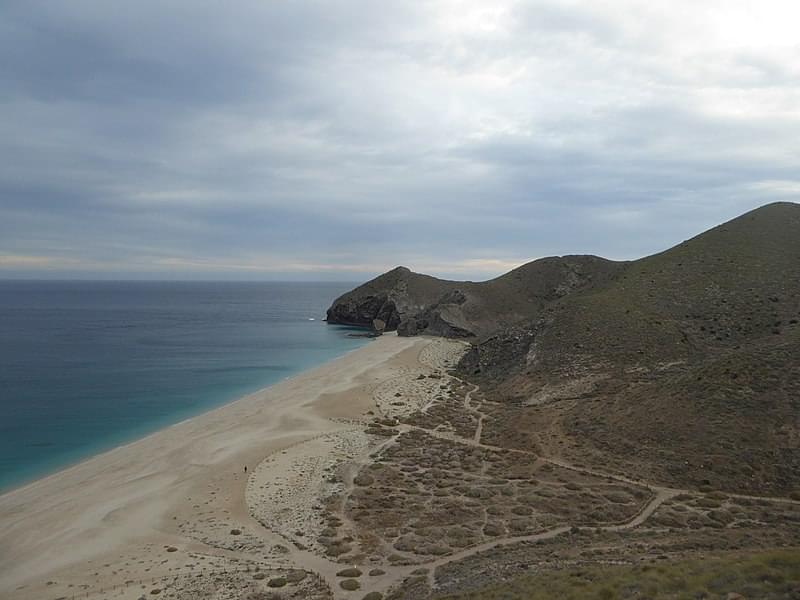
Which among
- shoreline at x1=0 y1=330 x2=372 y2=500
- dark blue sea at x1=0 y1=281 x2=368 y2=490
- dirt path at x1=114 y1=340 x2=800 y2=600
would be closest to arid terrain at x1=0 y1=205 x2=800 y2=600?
dirt path at x1=114 y1=340 x2=800 y2=600

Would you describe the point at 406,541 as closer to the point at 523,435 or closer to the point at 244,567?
the point at 244,567

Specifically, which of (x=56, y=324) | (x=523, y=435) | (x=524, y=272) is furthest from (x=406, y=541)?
(x=56, y=324)

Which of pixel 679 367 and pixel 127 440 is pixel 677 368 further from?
pixel 127 440

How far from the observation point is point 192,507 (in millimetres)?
26469

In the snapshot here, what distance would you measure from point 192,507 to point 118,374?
48.0 metres

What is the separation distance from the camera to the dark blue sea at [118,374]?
41.6 meters

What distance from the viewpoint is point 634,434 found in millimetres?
31812

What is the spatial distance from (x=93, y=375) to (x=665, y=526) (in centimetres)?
6593

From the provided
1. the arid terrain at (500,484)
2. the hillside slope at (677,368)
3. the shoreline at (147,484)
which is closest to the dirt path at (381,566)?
the arid terrain at (500,484)

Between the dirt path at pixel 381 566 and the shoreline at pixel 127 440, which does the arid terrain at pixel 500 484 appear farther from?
the shoreline at pixel 127 440

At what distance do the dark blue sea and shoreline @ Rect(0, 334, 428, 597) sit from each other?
148 inches

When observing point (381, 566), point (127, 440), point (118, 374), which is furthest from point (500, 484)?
point (118, 374)

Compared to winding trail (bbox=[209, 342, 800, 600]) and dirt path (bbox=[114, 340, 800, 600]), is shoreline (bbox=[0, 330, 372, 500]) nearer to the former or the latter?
dirt path (bbox=[114, 340, 800, 600])

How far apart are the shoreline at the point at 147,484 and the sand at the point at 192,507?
0.28 feet
